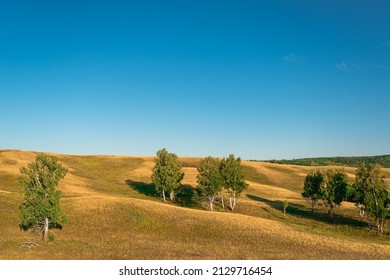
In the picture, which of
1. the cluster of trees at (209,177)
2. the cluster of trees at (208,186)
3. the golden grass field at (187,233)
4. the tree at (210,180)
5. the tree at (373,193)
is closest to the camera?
the golden grass field at (187,233)

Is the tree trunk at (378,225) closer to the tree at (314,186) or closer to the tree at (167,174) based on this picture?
the tree at (314,186)

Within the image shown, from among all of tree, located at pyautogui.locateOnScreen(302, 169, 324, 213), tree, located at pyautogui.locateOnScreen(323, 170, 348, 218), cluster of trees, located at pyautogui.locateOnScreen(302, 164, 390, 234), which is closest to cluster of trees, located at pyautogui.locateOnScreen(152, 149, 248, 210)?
tree, located at pyautogui.locateOnScreen(302, 169, 324, 213)

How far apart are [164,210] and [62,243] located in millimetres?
22763

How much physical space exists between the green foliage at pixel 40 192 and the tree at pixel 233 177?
153 ft

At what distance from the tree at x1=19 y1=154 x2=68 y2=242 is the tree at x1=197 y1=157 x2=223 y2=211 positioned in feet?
135

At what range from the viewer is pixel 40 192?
47.8 meters

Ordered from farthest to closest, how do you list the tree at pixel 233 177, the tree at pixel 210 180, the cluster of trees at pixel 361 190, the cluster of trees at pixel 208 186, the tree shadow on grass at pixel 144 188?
the tree shadow on grass at pixel 144 188
the tree at pixel 233 177
the tree at pixel 210 180
the cluster of trees at pixel 361 190
the cluster of trees at pixel 208 186

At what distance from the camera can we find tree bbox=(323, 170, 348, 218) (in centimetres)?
7944

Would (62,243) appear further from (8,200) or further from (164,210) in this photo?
(8,200)

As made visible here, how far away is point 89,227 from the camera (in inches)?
2191

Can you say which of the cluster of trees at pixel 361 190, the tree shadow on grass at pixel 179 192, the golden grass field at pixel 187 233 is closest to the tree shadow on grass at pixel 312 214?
the golden grass field at pixel 187 233

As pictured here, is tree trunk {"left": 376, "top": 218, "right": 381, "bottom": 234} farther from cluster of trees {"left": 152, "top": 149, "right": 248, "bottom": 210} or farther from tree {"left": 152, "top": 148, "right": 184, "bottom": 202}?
tree {"left": 152, "top": 148, "right": 184, "bottom": 202}

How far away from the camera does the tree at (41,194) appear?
4684 cm

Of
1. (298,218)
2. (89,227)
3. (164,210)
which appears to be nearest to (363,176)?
(298,218)
